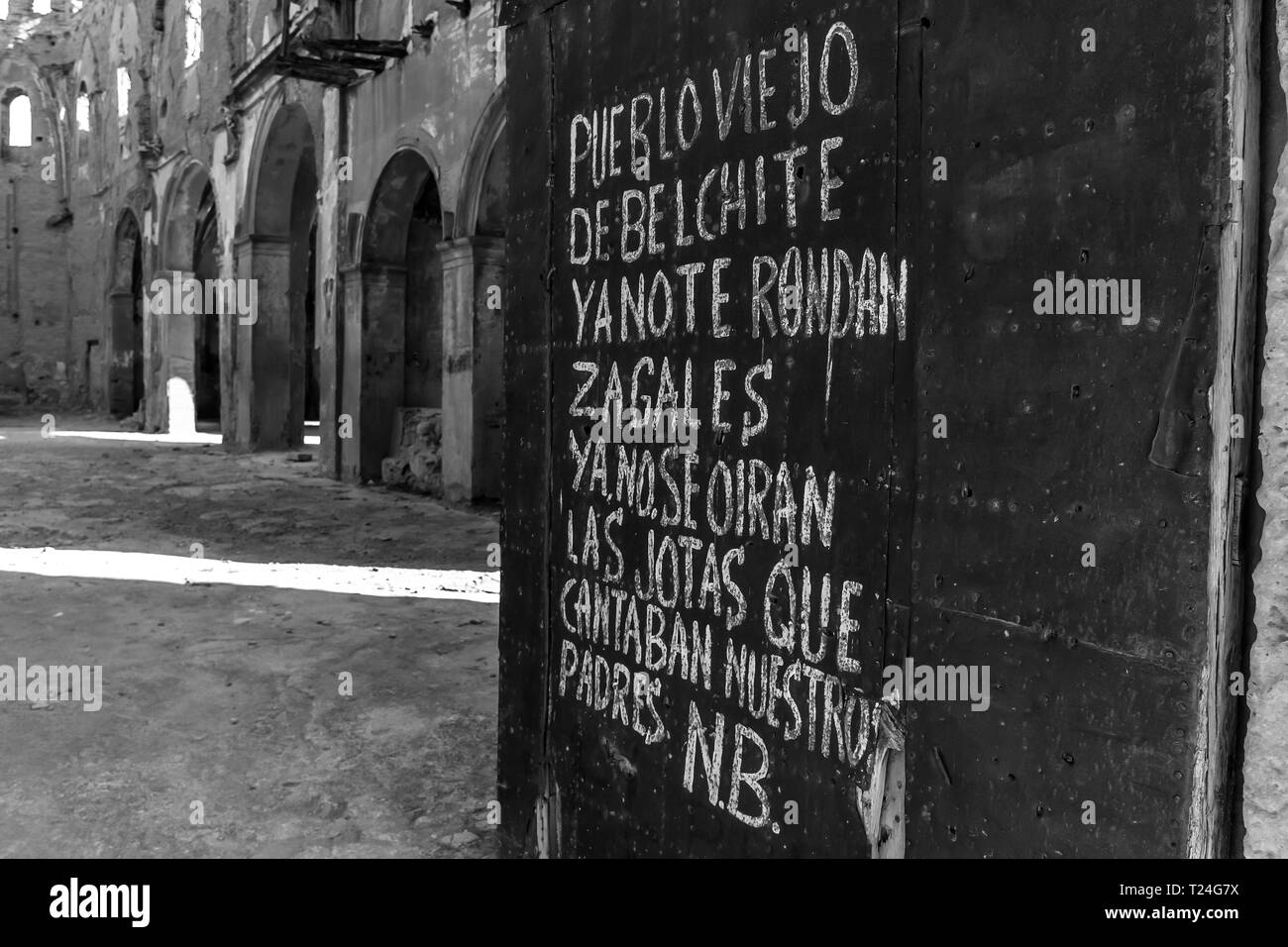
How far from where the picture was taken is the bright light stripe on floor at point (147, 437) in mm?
19133

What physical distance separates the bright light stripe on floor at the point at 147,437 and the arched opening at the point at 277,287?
223cm

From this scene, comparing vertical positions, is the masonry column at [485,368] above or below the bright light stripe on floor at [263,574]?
above

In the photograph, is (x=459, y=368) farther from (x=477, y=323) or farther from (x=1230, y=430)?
(x=1230, y=430)

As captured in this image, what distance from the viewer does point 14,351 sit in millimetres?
27969

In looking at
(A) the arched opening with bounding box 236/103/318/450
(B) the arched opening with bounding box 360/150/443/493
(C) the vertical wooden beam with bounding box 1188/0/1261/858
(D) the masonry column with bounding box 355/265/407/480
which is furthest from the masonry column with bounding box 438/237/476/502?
(C) the vertical wooden beam with bounding box 1188/0/1261/858

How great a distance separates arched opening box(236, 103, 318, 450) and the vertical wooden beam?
52.4ft

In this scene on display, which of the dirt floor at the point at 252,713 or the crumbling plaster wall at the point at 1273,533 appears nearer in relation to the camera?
the crumbling plaster wall at the point at 1273,533

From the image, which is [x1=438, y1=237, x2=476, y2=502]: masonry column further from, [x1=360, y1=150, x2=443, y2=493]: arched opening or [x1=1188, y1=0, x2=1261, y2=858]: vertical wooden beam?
[x1=1188, y1=0, x2=1261, y2=858]: vertical wooden beam

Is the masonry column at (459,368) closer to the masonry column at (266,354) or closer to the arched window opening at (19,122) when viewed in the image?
the masonry column at (266,354)

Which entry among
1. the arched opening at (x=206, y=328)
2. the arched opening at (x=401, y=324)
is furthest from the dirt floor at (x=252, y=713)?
the arched opening at (x=206, y=328)

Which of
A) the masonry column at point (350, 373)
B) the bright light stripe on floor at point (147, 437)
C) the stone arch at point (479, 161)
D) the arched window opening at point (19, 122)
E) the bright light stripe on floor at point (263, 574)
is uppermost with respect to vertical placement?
the arched window opening at point (19, 122)

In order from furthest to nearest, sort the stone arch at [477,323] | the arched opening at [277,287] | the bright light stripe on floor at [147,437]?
the bright light stripe on floor at [147,437] → the arched opening at [277,287] → the stone arch at [477,323]
